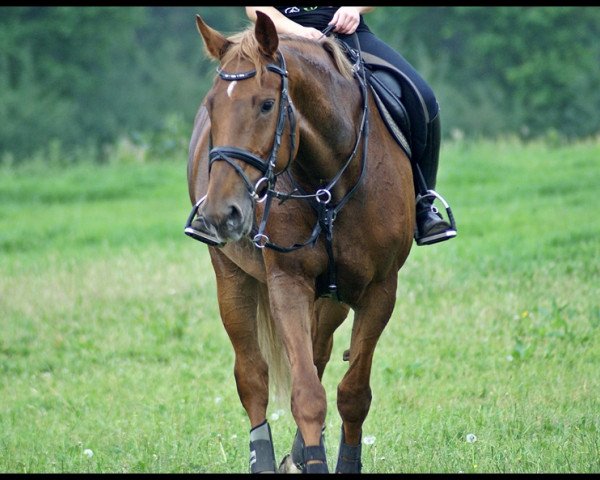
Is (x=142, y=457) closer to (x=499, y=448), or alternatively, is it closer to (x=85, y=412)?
(x=85, y=412)

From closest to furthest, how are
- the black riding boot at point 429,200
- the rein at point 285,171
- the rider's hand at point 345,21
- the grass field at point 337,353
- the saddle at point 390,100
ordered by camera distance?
the rein at point 285,171
the saddle at point 390,100
the rider's hand at point 345,21
the black riding boot at point 429,200
the grass field at point 337,353

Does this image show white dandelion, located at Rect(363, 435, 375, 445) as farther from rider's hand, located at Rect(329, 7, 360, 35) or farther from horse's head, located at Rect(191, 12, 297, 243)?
rider's hand, located at Rect(329, 7, 360, 35)

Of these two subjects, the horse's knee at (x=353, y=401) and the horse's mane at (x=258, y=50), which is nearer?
Result: the horse's mane at (x=258, y=50)

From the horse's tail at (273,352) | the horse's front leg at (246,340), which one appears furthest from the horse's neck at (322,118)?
the horse's tail at (273,352)

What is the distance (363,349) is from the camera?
5875mm

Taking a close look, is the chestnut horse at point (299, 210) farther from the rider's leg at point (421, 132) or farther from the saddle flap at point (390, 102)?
the rider's leg at point (421, 132)

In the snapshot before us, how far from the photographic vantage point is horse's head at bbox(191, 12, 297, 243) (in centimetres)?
477

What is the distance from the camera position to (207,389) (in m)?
8.64

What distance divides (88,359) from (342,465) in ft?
13.7

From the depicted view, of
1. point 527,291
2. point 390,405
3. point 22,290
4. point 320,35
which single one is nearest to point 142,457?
point 390,405

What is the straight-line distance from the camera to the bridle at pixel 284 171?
484 centimetres

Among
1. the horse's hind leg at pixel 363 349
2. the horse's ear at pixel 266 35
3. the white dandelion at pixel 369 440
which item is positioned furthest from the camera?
the white dandelion at pixel 369 440

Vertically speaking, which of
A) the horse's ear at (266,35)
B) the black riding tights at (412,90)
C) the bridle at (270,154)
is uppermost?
the horse's ear at (266,35)

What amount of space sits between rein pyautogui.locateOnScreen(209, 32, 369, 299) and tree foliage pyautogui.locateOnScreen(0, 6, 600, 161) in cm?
3642
